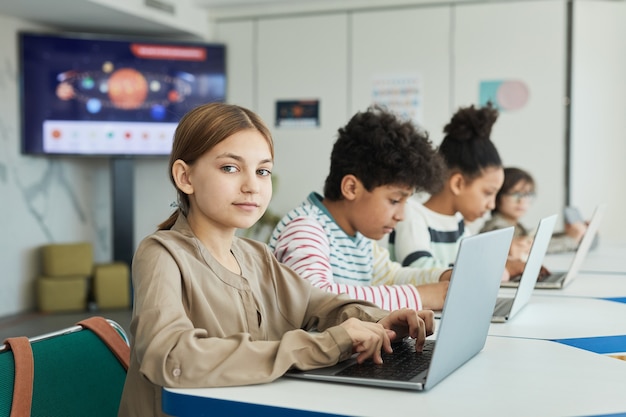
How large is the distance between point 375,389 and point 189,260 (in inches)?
15.7

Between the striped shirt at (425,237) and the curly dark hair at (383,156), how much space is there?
0.35 metres

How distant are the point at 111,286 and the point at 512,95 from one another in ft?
10.8

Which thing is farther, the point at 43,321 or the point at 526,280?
the point at 43,321

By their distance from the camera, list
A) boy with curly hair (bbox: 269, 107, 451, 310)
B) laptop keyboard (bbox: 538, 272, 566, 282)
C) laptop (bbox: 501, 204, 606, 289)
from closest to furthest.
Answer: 1. boy with curly hair (bbox: 269, 107, 451, 310)
2. laptop (bbox: 501, 204, 606, 289)
3. laptop keyboard (bbox: 538, 272, 566, 282)

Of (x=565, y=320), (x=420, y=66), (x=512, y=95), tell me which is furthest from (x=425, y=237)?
(x=420, y=66)

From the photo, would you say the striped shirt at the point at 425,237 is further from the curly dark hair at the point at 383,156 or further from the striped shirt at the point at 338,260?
the curly dark hair at the point at 383,156

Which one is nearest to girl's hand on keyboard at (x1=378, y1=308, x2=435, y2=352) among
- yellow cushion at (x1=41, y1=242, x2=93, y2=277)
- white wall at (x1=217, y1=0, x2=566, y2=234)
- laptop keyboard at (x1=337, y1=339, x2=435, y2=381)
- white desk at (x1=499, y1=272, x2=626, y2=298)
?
laptop keyboard at (x1=337, y1=339, x2=435, y2=381)

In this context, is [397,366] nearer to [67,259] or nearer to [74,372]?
Result: [74,372]

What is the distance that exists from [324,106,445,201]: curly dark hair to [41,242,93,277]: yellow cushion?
4.04 meters

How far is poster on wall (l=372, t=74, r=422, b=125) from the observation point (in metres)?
5.72

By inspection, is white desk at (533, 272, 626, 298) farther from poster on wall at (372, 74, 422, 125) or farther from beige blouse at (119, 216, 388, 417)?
poster on wall at (372, 74, 422, 125)

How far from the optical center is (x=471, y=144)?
2703mm

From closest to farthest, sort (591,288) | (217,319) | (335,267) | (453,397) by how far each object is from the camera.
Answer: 1. (453,397)
2. (217,319)
3. (335,267)
4. (591,288)

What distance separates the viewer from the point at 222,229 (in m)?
1.35
